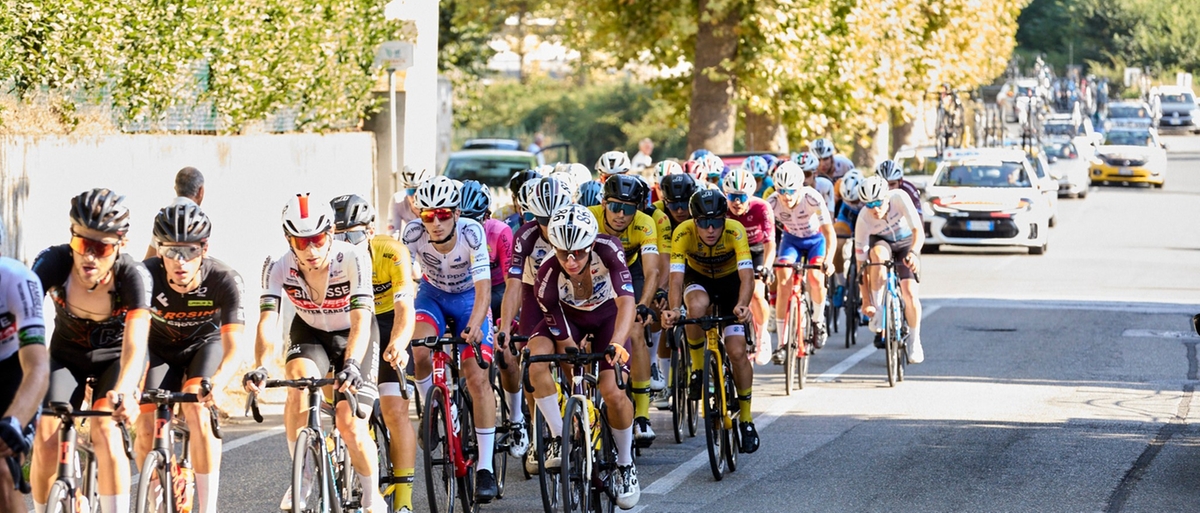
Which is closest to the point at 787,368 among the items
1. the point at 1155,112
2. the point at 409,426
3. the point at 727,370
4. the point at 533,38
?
the point at 727,370

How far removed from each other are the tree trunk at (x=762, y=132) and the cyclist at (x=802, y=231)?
576 inches

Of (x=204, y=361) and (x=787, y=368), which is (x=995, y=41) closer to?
(x=787, y=368)

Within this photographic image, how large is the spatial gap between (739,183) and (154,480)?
20.2 feet

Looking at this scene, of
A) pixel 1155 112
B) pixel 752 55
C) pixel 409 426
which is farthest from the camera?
pixel 1155 112

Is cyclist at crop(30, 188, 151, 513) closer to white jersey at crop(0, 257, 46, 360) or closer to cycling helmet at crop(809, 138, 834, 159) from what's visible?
white jersey at crop(0, 257, 46, 360)

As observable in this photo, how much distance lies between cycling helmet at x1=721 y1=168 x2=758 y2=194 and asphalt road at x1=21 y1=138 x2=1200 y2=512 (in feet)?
5.47

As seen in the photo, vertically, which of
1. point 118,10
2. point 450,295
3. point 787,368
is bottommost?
point 787,368

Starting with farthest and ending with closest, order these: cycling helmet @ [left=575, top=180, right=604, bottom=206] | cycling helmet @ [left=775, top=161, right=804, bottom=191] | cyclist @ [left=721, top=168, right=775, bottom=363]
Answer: cycling helmet @ [left=775, top=161, right=804, bottom=191] < cyclist @ [left=721, top=168, right=775, bottom=363] < cycling helmet @ [left=575, top=180, right=604, bottom=206]

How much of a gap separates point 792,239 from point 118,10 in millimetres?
6007

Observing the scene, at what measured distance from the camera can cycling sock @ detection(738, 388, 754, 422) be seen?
10219 mm

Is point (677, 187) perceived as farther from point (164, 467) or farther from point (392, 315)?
point (164, 467)

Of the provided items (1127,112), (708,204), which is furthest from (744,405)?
(1127,112)

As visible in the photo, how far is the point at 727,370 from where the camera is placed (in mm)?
10117

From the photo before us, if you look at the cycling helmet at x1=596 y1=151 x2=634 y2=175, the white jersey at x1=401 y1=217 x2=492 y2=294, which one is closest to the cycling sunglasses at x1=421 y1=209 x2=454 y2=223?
the white jersey at x1=401 y1=217 x2=492 y2=294
